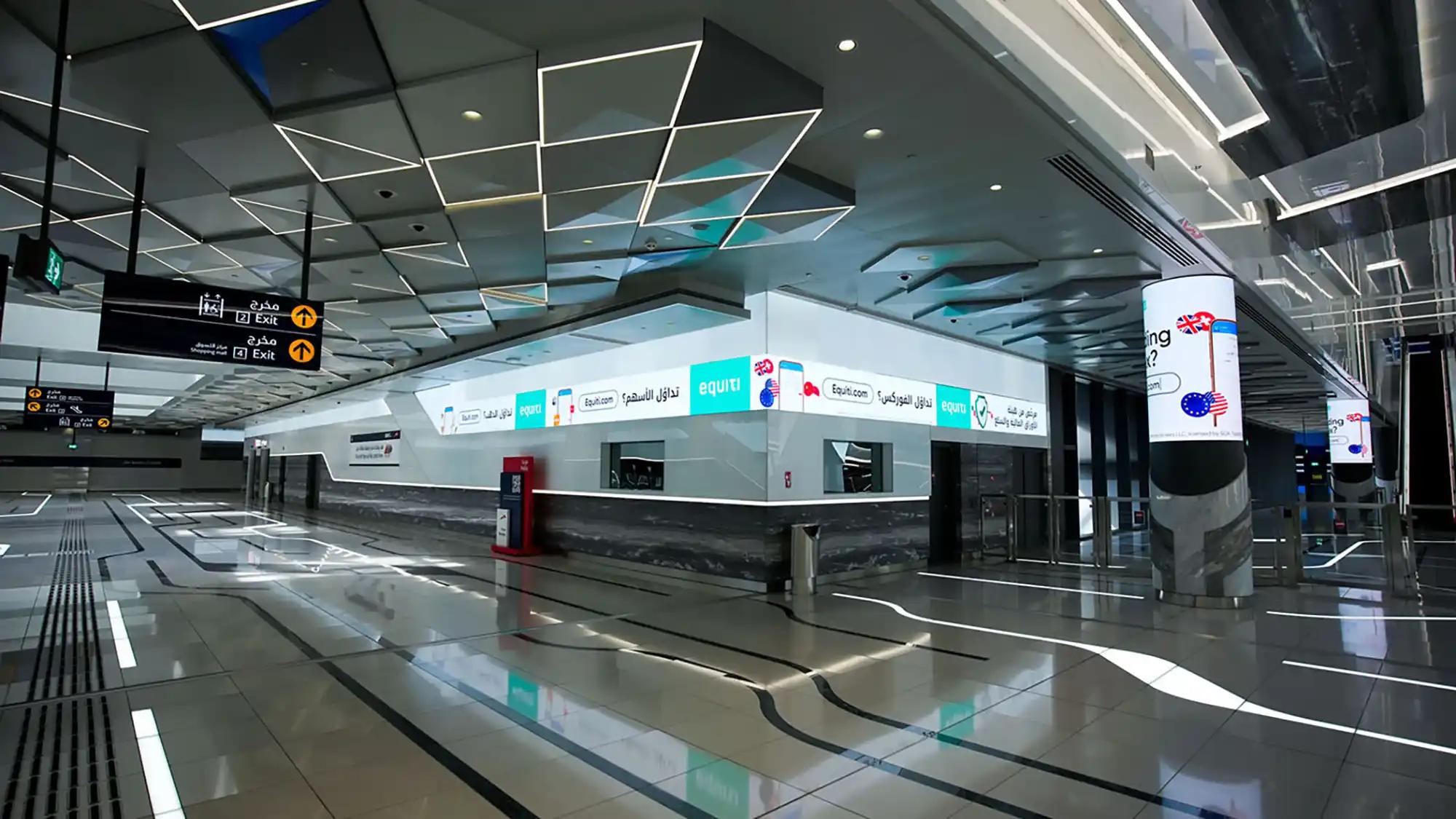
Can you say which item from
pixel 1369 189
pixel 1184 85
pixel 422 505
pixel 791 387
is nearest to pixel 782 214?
pixel 791 387

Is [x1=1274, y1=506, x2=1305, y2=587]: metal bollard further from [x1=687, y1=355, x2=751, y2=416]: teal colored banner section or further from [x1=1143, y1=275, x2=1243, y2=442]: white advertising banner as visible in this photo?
[x1=687, y1=355, x2=751, y2=416]: teal colored banner section

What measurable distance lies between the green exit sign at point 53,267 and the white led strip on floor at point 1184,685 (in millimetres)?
6886

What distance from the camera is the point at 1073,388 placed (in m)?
14.2

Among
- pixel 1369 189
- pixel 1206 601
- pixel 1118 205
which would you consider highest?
pixel 1369 189

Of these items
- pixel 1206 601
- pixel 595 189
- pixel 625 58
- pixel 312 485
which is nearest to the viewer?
pixel 625 58

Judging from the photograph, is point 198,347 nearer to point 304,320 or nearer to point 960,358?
point 304,320

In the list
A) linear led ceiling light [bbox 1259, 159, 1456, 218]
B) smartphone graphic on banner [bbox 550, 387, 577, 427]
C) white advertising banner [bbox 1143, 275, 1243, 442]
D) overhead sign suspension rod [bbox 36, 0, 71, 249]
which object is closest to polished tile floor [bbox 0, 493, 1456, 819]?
white advertising banner [bbox 1143, 275, 1243, 442]

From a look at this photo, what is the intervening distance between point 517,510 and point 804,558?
17.6 ft

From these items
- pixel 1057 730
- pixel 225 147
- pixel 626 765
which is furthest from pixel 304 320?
pixel 1057 730

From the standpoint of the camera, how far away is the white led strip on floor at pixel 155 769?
268cm

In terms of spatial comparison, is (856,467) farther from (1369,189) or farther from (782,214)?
(1369,189)

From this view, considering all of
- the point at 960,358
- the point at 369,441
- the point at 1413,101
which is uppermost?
the point at 1413,101

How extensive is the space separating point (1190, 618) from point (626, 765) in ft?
19.1

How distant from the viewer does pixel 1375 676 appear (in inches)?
183
